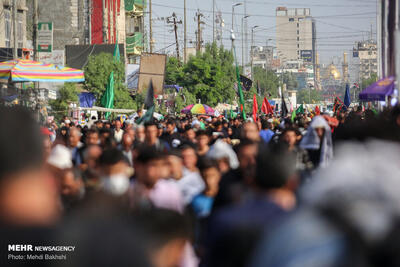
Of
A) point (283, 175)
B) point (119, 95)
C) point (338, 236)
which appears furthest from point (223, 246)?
point (119, 95)

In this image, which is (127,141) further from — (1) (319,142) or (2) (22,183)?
(2) (22,183)

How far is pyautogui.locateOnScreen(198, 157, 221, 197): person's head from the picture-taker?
657 centimetres

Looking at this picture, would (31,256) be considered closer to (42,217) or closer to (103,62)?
(42,217)

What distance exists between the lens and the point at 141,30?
7638 cm

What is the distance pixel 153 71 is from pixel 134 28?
1038 inches

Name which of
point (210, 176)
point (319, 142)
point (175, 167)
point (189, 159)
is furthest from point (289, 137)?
point (210, 176)

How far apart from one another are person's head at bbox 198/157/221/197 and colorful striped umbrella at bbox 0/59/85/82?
967 cm

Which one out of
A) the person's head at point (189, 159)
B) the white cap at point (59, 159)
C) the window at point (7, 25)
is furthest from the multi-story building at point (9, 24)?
the person's head at point (189, 159)

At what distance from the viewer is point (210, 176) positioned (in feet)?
21.9

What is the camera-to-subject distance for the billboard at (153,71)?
165ft

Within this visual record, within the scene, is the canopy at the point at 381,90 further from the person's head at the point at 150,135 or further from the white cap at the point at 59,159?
the white cap at the point at 59,159

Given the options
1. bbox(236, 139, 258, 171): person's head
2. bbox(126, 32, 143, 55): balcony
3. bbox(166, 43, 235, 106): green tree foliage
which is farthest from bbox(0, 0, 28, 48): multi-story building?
bbox(126, 32, 143, 55): balcony

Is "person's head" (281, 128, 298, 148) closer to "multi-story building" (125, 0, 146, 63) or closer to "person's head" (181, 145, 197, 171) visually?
"person's head" (181, 145, 197, 171)

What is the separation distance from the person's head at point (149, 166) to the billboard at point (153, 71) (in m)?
44.0
